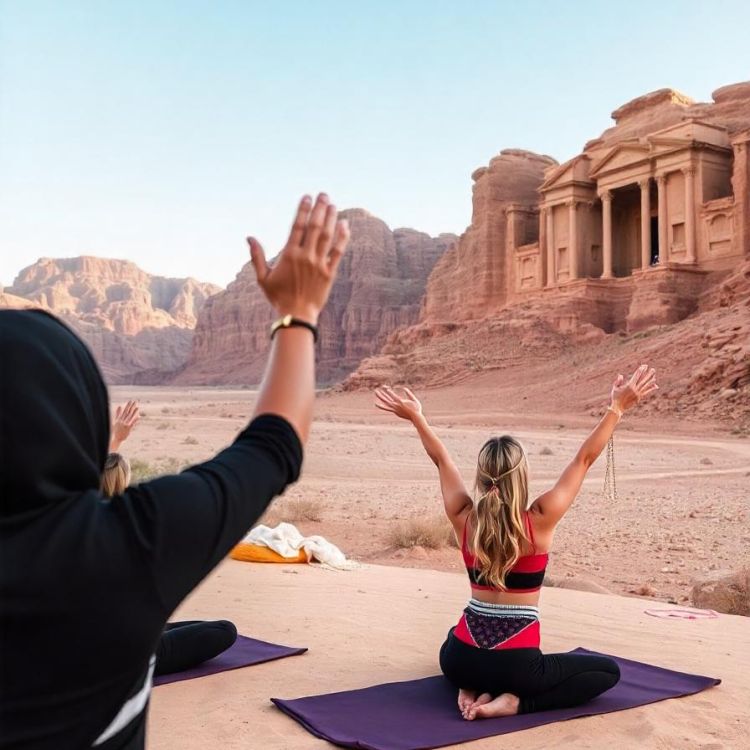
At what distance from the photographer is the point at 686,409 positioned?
87.4 feet

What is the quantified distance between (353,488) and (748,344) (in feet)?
56.2

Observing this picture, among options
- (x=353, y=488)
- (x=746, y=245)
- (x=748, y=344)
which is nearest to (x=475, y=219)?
(x=746, y=245)

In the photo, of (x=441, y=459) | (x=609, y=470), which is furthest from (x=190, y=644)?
(x=609, y=470)

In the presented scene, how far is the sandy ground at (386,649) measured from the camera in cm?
386

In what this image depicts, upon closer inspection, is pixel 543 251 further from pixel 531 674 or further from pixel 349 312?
pixel 349 312

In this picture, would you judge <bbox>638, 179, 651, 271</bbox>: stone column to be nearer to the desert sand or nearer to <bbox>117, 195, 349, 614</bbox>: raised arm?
the desert sand

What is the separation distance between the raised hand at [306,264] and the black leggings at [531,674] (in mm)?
2711

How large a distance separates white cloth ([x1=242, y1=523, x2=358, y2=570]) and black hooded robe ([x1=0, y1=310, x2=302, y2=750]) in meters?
7.25

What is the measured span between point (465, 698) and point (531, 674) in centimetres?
34

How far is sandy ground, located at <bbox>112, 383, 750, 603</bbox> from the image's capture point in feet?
32.0

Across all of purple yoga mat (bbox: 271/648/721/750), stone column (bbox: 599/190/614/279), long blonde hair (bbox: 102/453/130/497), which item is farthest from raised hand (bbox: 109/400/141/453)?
stone column (bbox: 599/190/614/279)

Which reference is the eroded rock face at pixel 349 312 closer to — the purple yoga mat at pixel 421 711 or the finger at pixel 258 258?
the purple yoga mat at pixel 421 711

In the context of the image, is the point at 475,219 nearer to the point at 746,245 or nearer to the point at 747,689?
A: the point at 746,245

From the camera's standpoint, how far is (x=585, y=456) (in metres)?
4.21
